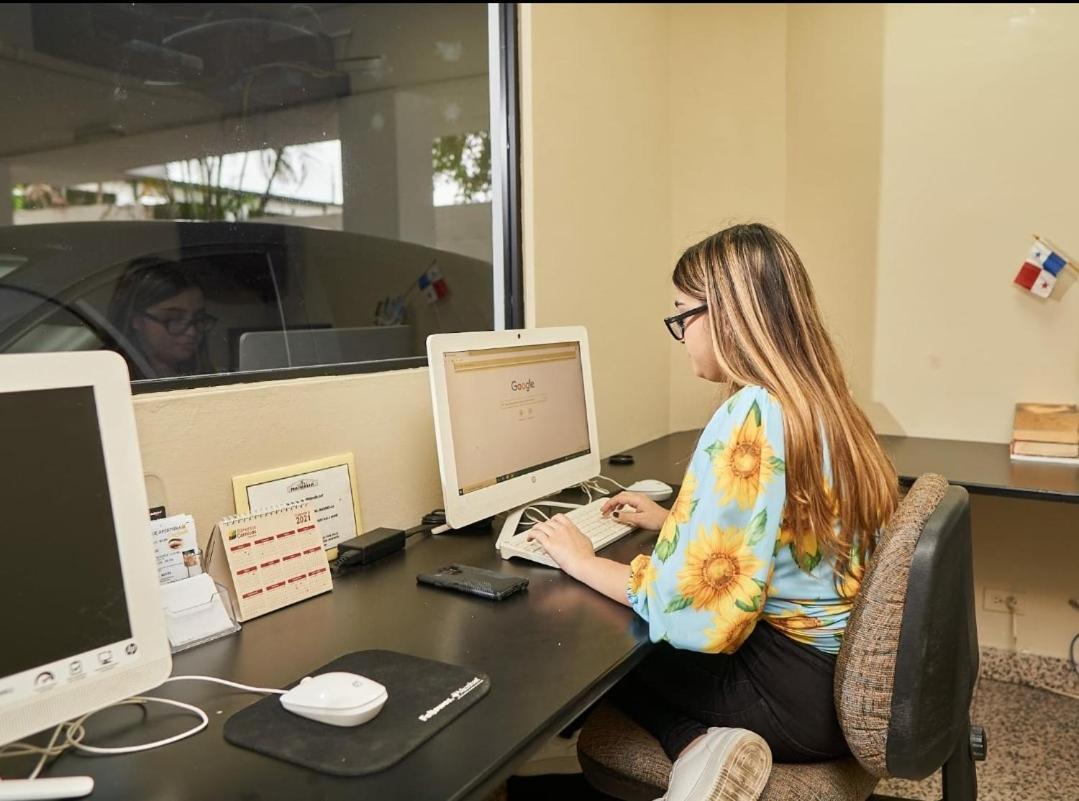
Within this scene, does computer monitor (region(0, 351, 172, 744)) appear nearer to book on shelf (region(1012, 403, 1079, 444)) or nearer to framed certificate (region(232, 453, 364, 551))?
framed certificate (region(232, 453, 364, 551))

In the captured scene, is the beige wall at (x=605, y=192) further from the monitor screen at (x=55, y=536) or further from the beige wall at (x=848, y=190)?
the monitor screen at (x=55, y=536)

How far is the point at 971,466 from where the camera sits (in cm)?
214

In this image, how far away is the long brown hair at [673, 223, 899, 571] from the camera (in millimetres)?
1175

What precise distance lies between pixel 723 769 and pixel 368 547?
72cm

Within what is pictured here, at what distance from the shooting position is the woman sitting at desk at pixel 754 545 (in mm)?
1125

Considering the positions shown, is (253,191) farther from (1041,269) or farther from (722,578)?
(1041,269)

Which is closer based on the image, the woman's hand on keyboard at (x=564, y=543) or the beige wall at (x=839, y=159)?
the woman's hand on keyboard at (x=564, y=543)

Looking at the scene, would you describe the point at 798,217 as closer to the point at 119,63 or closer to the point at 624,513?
the point at 624,513

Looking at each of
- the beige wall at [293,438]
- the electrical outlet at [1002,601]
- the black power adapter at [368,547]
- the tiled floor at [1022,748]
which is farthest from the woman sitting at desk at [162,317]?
the electrical outlet at [1002,601]

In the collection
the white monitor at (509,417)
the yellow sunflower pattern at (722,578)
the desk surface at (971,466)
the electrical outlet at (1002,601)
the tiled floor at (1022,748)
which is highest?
the white monitor at (509,417)

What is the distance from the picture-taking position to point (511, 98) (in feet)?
7.13

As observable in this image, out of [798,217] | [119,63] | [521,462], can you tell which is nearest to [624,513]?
[521,462]

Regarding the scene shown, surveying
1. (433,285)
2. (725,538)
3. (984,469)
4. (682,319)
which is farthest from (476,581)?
(984,469)

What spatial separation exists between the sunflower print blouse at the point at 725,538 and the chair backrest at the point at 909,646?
134 mm
